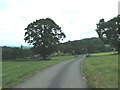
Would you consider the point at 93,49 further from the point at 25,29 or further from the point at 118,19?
the point at 25,29

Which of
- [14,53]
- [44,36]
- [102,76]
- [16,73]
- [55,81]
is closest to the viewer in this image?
[55,81]

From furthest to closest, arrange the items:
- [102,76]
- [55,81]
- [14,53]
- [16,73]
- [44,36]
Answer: [14,53]
[44,36]
[16,73]
[102,76]
[55,81]

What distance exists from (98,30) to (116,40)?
37.3ft

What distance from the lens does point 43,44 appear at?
85875mm

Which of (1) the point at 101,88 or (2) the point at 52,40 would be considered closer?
(1) the point at 101,88

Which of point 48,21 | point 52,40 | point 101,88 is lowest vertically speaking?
point 101,88

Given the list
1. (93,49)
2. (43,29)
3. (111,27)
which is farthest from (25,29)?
(93,49)

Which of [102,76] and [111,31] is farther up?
[111,31]

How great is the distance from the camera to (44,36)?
3408 inches

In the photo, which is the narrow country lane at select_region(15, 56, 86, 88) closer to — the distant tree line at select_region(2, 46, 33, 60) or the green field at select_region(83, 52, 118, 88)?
the green field at select_region(83, 52, 118, 88)

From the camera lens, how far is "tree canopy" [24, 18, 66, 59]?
280 feet

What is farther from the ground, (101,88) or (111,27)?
(111,27)

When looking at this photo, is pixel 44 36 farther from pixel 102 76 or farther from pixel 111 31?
pixel 102 76

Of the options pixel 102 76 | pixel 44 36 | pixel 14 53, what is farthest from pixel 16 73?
pixel 14 53
